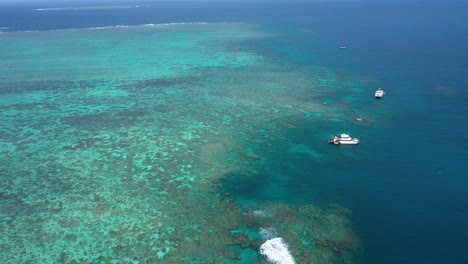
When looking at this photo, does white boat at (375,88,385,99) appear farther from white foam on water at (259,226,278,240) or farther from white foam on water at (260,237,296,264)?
white foam on water at (260,237,296,264)

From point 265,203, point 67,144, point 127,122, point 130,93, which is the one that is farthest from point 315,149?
point 130,93

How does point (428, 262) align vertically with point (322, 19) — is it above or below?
below

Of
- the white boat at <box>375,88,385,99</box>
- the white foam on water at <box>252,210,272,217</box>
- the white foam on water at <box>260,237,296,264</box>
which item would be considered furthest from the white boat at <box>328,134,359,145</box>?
the white foam on water at <box>260,237,296,264</box>

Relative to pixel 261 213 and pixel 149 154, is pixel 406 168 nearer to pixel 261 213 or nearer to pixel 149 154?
pixel 261 213

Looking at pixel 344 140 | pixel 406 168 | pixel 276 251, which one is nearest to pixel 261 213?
pixel 276 251

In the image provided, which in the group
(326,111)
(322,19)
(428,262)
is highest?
(322,19)

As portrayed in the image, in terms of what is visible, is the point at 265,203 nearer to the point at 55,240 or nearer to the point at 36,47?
the point at 55,240
